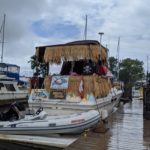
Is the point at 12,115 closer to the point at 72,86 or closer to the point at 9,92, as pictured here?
the point at 72,86

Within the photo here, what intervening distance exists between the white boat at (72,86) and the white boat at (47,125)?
130cm

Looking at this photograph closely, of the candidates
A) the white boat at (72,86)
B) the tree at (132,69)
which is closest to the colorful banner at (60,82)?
the white boat at (72,86)

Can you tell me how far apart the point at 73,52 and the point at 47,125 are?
3715 millimetres

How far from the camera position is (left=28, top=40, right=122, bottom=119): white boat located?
43.3 ft

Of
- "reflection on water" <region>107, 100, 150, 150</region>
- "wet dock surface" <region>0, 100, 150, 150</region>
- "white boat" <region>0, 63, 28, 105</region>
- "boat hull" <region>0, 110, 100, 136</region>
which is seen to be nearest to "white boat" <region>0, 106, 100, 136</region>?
"boat hull" <region>0, 110, 100, 136</region>

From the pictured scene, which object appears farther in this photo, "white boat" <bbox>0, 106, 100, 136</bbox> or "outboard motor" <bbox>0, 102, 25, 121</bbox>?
"outboard motor" <bbox>0, 102, 25, 121</bbox>

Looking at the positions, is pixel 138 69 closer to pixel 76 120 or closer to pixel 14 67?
pixel 14 67

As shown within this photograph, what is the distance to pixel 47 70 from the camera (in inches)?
585

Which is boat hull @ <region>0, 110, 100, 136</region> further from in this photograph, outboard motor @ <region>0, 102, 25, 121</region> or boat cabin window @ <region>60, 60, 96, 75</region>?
boat cabin window @ <region>60, 60, 96, 75</region>

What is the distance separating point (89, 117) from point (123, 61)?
64283 mm

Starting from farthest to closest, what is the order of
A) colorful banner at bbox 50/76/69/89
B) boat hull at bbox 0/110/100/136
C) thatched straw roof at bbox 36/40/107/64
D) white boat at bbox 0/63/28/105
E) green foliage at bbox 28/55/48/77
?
white boat at bbox 0/63/28/105
green foliage at bbox 28/55/48/77
thatched straw roof at bbox 36/40/107/64
colorful banner at bbox 50/76/69/89
boat hull at bbox 0/110/100/136

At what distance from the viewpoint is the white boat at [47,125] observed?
11.4m

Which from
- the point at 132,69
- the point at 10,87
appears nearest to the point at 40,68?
the point at 10,87

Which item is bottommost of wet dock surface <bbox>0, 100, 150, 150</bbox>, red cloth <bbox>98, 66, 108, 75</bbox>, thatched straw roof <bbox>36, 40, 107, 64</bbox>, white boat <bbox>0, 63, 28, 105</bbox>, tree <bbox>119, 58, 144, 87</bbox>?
wet dock surface <bbox>0, 100, 150, 150</bbox>
